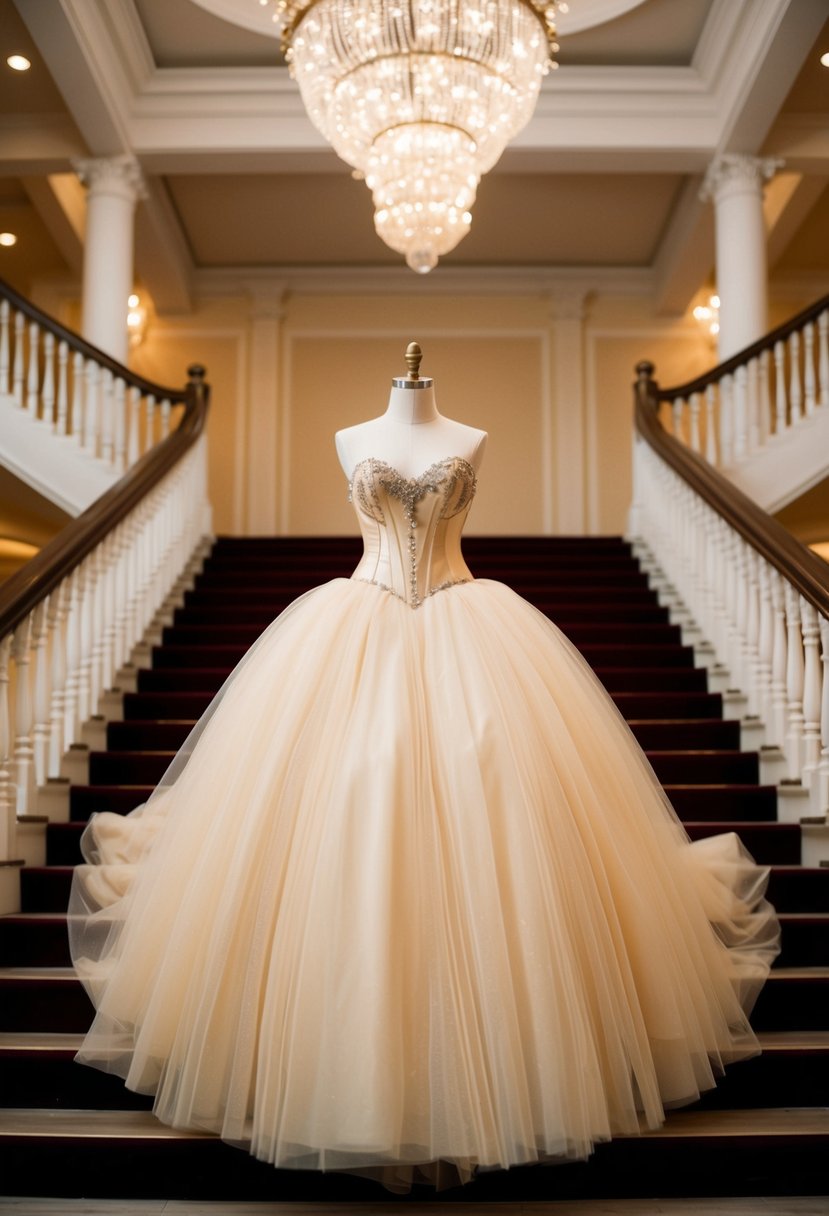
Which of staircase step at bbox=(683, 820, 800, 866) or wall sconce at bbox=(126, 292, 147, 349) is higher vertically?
wall sconce at bbox=(126, 292, 147, 349)

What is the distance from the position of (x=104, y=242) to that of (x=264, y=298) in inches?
111

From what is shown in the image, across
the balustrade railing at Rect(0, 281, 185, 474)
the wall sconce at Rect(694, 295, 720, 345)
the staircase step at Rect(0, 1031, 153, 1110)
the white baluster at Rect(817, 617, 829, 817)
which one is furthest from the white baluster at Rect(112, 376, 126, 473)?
the wall sconce at Rect(694, 295, 720, 345)

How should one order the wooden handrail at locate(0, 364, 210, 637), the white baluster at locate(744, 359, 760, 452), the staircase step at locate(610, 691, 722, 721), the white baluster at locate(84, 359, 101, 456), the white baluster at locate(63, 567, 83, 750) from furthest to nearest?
the white baluster at locate(744, 359, 760, 452) → the white baluster at locate(84, 359, 101, 456) → the staircase step at locate(610, 691, 722, 721) → the white baluster at locate(63, 567, 83, 750) → the wooden handrail at locate(0, 364, 210, 637)

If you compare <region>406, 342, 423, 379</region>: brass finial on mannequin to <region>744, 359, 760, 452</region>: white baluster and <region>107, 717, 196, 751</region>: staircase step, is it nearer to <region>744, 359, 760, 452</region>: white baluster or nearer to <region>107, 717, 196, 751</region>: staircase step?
<region>107, 717, 196, 751</region>: staircase step

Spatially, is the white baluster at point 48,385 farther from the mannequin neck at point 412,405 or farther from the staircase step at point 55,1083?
the staircase step at point 55,1083

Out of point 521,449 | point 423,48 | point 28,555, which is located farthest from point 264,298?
point 423,48

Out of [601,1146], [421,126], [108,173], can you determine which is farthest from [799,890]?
[108,173]

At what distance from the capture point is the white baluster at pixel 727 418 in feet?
21.6

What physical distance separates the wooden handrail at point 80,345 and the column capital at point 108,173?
122 cm

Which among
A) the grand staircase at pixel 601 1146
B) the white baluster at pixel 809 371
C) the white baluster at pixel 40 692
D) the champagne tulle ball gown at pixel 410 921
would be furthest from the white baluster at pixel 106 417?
the champagne tulle ball gown at pixel 410 921

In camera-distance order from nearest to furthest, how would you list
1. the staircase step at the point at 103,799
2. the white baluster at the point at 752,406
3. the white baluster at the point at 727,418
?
the staircase step at the point at 103,799
the white baluster at the point at 752,406
the white baluster at the point at 727,418

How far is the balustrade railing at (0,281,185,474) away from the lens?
20.1 feet

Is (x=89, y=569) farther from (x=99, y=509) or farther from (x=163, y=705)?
(x=163, y=705)

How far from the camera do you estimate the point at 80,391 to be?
20.7 feet
